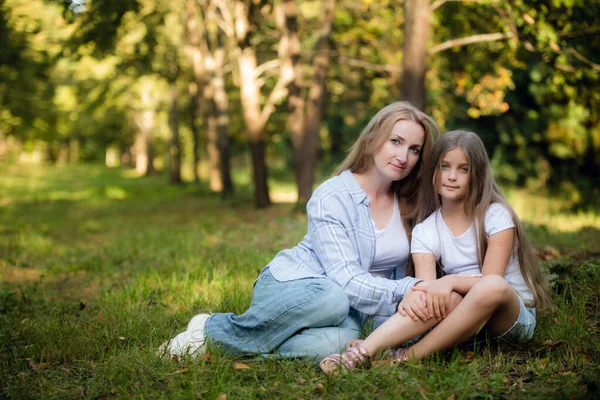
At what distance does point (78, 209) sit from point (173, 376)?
13.4m

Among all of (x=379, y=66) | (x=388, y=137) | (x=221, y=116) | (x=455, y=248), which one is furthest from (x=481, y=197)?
(x=221, y=116)

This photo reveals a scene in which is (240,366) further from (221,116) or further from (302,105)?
(221,116)

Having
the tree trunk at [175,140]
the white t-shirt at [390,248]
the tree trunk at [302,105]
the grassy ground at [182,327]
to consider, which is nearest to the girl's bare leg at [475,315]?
the grassy ground at [182,327]

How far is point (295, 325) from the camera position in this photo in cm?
369

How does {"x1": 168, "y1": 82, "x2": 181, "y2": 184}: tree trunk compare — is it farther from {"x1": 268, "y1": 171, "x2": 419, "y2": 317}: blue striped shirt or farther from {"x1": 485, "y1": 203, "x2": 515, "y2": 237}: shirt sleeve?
{"x1": 485, "y1": 203, "x2": 515, "y2": 237}: shirt sleeve

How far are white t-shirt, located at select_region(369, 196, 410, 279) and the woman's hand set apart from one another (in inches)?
20.2

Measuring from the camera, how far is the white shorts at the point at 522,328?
3631mm

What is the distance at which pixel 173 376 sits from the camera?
3.39 m

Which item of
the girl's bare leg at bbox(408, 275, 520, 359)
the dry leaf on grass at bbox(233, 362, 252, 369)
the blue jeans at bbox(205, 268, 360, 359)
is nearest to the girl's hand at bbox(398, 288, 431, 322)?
the girl's bare leg at bbox(408, 275, 520, 359)

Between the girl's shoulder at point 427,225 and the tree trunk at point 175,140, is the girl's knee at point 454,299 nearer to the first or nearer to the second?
the girl's shoulder at point 427,225

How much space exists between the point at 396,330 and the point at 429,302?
0.81 ft

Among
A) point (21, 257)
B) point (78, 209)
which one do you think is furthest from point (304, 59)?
point (21, 257)

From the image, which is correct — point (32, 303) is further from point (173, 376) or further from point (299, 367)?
point (299, 367)

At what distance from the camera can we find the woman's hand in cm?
342
